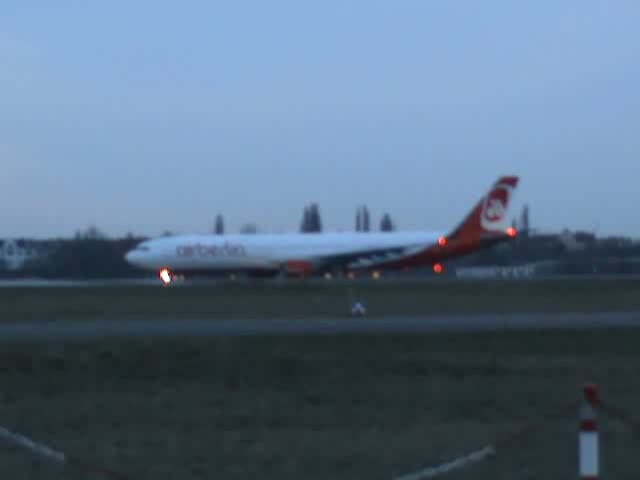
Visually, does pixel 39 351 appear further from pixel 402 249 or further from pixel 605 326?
pixel 402 249

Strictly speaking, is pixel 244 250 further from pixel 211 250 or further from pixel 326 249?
pixel 326 249

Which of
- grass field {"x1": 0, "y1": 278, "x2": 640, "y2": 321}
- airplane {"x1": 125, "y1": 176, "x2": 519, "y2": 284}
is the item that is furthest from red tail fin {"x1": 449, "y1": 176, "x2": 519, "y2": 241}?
grass field {"x1": 0, "y1": 278, "x2": 640, "y2": 321}

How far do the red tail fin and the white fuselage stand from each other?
1674mm

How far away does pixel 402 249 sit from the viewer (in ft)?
226

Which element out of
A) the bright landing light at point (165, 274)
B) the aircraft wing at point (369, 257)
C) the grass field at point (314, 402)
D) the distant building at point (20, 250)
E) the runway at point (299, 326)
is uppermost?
the distant building at point (20, 250)

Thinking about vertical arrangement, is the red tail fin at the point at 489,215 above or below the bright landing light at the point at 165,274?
above

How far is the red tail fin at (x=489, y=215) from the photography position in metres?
69.2

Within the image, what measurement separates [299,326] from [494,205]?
146ft

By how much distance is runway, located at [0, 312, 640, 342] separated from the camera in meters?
24.1

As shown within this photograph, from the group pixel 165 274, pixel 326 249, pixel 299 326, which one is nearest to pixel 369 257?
pixel 326 249

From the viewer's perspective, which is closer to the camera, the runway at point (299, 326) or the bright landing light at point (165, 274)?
the runway at point (299, 326)

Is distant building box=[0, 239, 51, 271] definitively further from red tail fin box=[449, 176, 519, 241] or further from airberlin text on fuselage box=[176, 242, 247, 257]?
red tail fin box=[449, 176, 519, 241]

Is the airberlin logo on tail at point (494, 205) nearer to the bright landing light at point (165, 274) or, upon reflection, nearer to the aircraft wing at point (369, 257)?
the aircraft wing at point (369, 257)

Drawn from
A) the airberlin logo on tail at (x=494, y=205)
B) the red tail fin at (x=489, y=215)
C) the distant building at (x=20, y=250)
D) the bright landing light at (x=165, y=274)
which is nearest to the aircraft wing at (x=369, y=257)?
the red tail fin at (x=489, y=215)
